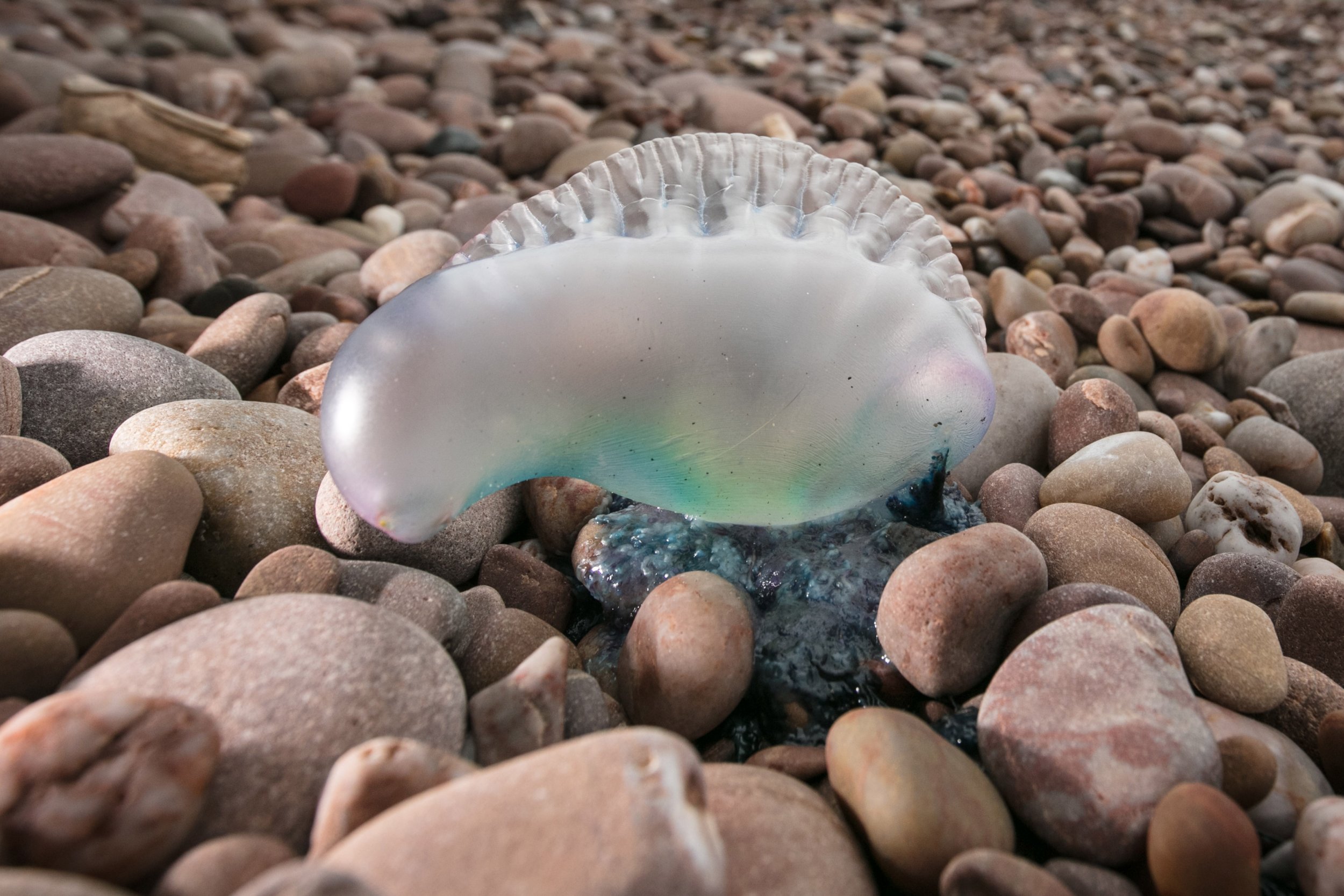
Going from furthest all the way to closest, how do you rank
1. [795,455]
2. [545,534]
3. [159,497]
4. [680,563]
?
[545,534], [680,563], [795,455], [159,497]

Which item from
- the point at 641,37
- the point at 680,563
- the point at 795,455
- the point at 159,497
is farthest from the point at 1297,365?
the point at 641,37

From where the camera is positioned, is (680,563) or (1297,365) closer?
(680,563)

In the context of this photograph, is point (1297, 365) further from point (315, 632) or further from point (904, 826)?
point (315, 632)

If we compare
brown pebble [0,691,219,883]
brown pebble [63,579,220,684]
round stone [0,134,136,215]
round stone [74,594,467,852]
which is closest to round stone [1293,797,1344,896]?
round stone [74,594,467,852]

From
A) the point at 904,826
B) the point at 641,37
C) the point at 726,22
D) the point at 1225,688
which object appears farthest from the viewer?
the point at 726,22

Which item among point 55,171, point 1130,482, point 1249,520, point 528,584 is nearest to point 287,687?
point 528,584

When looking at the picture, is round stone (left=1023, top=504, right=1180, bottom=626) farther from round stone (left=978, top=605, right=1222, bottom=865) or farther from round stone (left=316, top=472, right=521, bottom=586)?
round stone (left=316, top=472, right=521, bottom=586)

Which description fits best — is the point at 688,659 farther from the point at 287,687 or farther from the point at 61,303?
the point at 61,303
